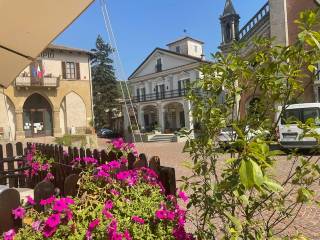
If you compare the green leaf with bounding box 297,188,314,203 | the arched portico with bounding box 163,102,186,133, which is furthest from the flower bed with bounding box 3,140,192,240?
the arched portico with bounding box 163,102,186,133

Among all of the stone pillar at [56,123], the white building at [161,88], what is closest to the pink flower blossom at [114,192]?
the stone pillar at [56,123]

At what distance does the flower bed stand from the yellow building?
97.4 feet

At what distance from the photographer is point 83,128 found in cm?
3419

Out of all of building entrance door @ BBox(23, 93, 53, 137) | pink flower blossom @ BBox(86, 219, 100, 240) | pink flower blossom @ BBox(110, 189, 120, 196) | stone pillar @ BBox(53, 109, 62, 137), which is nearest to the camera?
pink flower blossom @ BBox(86, 219, 100, 240)

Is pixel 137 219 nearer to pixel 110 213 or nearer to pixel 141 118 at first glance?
pixel 110 213

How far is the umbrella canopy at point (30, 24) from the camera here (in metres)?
3.17

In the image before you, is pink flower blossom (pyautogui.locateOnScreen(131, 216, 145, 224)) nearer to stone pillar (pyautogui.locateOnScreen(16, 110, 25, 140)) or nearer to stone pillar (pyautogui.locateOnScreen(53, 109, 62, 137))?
stone pillar (pyautogui.locateOnScreen(16, 110, 25, 140))

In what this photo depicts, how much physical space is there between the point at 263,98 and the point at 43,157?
165 inches

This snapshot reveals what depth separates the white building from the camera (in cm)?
3679

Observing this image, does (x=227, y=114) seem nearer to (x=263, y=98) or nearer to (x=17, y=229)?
(x=263, y=98)

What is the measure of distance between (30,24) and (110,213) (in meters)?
2.48

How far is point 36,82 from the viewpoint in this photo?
3100 centimetres

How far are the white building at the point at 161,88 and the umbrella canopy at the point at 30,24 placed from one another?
→ 30.8 m

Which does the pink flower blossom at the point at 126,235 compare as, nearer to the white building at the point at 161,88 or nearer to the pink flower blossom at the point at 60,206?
the pink flower blossom at the point at 60,206
